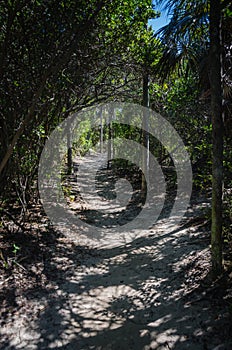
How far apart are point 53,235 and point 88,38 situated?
418 centimetres

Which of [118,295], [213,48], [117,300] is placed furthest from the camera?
[118,295]

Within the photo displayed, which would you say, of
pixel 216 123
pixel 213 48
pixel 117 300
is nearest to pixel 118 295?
pixel 117 300

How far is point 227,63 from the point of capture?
4.45 meters

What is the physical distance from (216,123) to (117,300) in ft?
8.97

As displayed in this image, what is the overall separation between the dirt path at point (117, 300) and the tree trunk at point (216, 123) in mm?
695

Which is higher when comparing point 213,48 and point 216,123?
point 213,48

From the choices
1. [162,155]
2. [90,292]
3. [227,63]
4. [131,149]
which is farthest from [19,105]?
[131,149]

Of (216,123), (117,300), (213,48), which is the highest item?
(213,48)

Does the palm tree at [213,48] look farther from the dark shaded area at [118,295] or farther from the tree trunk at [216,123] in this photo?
the dark shaded area at [118,295]

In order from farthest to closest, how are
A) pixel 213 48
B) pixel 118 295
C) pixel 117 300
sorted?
1. pixel 118 295
2. pixel 117 300
3. pixel 213 48

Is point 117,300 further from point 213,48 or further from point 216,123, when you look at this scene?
A: point 213,48

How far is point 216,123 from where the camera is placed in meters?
3.35

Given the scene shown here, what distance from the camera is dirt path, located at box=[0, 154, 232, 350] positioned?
288cm

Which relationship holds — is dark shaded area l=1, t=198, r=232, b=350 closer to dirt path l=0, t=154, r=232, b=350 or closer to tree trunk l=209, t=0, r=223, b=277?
dirt path l=0, t=154, r=232, b=350
